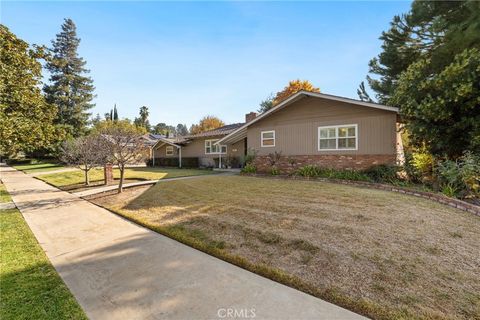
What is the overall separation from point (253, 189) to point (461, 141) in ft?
25.4

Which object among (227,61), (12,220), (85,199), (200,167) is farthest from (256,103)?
(12,220)

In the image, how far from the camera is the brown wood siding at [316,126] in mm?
11336

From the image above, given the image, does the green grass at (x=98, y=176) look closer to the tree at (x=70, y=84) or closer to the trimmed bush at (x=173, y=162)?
the trimmed bush at (x=173, y=162)

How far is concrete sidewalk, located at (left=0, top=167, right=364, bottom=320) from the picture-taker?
2.49 meters

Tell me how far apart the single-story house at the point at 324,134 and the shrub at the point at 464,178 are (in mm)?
3622

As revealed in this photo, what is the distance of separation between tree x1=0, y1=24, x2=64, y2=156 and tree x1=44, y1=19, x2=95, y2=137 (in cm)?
2388

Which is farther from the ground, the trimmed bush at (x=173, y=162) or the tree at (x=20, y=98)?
the tree at (x=20, y=98)

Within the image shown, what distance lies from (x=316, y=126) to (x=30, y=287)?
42.7 ft

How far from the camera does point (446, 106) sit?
8.12 m

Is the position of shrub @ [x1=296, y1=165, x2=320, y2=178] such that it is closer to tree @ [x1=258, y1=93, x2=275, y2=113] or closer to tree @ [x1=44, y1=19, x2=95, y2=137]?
tree @ [x1=258, y1=93, x2=275, y2=113]

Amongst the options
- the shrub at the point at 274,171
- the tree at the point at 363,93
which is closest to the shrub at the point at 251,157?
the shrub at the point at 274,171

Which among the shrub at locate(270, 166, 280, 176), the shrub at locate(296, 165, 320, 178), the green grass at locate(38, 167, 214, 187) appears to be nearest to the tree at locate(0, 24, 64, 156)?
the green grass at locate(38, 167, 214, 187)

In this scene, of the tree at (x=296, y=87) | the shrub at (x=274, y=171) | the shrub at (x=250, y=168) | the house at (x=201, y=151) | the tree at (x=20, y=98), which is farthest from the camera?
the tree at (x=296, y=87)

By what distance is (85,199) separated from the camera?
9.18m
